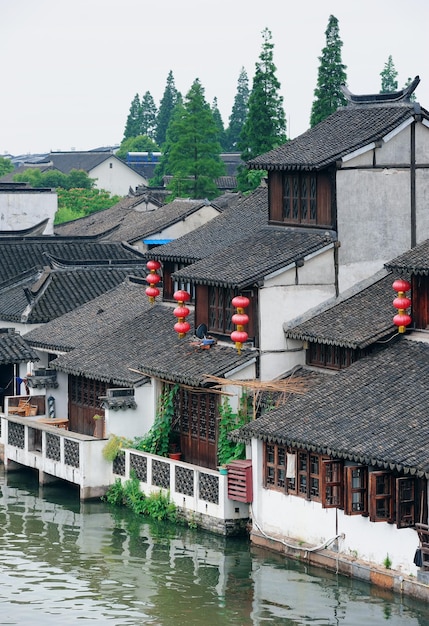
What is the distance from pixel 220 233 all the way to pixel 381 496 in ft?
56.1

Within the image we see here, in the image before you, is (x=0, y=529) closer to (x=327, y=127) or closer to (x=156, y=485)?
(x=156, y=485)

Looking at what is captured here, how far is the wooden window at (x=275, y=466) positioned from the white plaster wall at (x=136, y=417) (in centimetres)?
634

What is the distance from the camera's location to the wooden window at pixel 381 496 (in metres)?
29.2

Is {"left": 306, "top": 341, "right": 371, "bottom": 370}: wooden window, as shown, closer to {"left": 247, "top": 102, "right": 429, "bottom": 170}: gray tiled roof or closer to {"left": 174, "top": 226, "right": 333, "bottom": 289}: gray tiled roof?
{"left": 174, "top": 226, "right": 333, "bottom": 289}: gray tiled roof

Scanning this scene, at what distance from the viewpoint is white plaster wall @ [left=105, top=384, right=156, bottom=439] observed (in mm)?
38938

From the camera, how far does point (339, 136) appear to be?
127 feet

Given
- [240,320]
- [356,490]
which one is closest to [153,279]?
[240,320]

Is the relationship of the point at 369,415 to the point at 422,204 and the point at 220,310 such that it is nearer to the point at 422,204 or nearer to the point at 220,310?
the point at 220,310

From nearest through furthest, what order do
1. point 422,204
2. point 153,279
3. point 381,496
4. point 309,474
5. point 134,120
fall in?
point 381,496, point 309,474, point 422,204, point 153,279, point 134,120

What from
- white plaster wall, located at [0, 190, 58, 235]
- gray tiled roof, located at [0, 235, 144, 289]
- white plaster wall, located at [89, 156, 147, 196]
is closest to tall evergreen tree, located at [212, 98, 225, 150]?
white plaster wall, located at [89, 156, 147, 196]

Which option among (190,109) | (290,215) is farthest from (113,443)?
(190,109)

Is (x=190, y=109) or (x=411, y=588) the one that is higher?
(x=190, y=109)

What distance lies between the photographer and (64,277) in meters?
51.1

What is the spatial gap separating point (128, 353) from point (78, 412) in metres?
3.29
